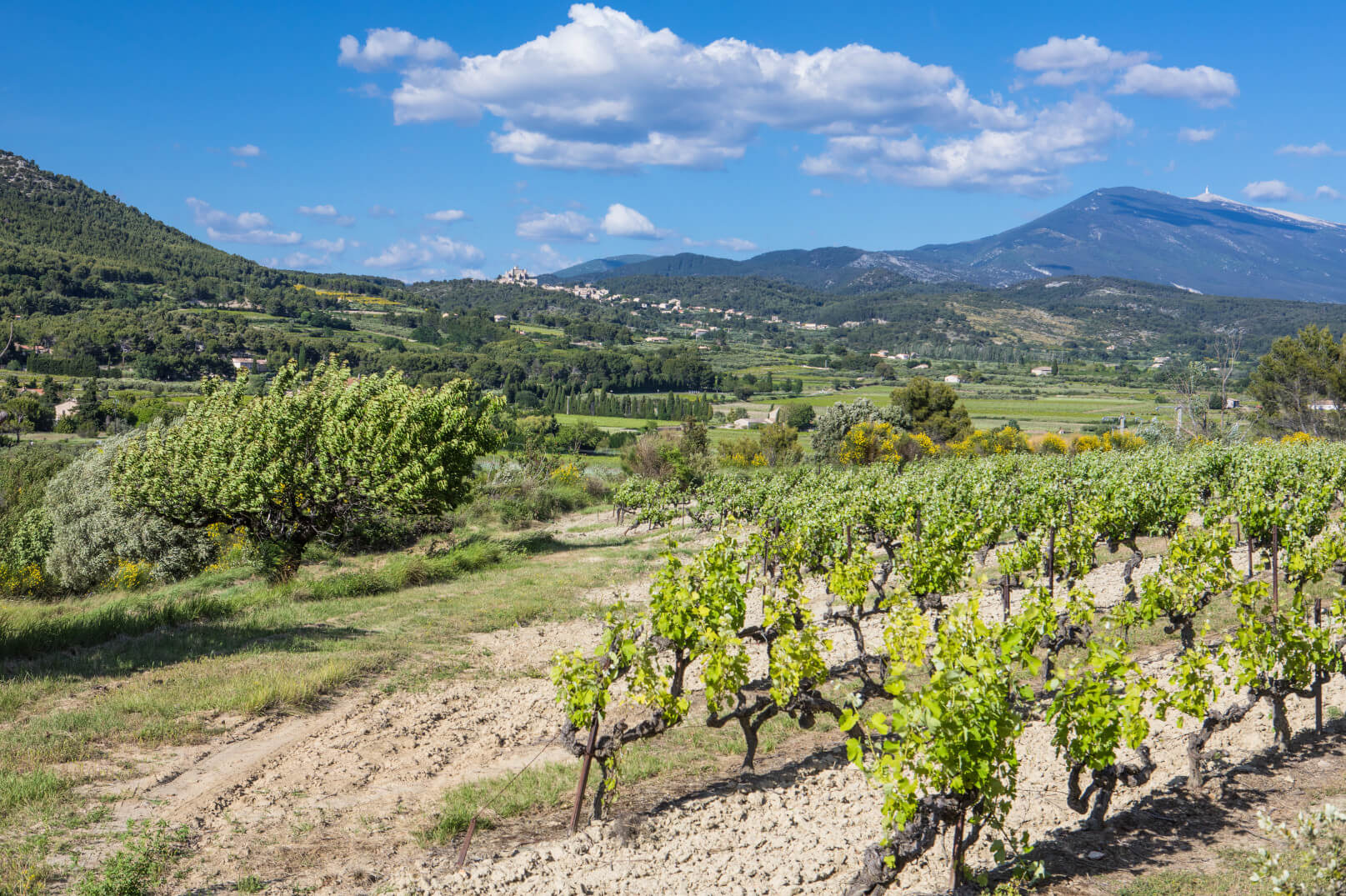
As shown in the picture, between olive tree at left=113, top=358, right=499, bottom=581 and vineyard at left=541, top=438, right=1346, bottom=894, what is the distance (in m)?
9.06

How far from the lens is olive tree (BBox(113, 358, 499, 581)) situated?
64.0 feet

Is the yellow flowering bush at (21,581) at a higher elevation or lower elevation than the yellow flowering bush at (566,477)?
lower

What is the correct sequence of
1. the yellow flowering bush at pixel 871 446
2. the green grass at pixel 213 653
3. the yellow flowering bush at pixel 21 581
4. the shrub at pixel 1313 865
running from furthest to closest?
1. the yellow flowering bush at pixel 871 446
2. the yellow flowering bush at pixel 21 581
3. the green grass at pixel 213 653
4. the shrub at pixel 1313 865

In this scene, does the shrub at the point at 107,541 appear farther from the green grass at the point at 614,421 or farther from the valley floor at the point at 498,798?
the green grass at the point at 614,421

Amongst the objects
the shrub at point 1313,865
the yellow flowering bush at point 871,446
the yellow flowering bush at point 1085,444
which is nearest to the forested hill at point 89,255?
the yellow flowering bush at point 871,446

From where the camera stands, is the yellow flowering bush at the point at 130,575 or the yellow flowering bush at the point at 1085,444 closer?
the yellow flowering bush at the point at 130,575

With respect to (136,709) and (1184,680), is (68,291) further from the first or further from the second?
(1184,680)

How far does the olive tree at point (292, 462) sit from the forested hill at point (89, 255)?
323 ft

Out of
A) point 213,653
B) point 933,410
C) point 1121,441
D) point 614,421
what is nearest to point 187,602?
point 213,653

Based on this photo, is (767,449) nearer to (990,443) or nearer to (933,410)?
(933,410)

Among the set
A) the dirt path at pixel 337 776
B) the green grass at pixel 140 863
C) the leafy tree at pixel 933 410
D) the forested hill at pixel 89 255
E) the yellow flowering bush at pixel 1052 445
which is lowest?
the dirt path at pixel 337 776

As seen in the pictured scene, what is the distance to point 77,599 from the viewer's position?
63.4ft

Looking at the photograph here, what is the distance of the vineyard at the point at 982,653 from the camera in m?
5.60

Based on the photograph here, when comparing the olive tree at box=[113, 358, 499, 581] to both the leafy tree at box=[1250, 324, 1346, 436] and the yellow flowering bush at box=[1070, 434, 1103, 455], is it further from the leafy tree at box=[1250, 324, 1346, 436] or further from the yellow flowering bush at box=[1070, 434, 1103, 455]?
the leafy tree at box=[1250, 324, 1346, 436]
